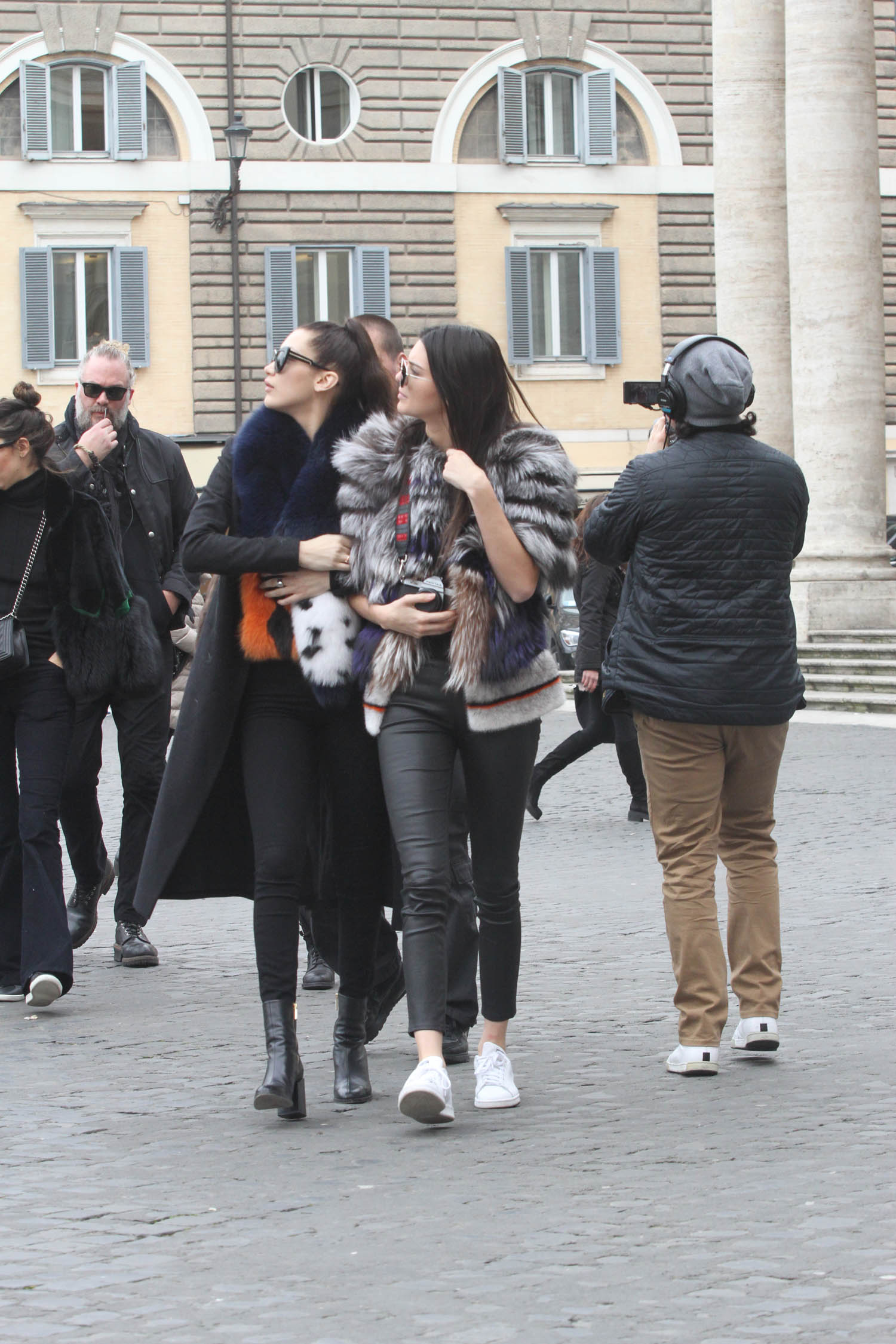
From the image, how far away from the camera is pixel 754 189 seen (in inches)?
910

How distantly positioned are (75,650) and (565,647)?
20.1 meters

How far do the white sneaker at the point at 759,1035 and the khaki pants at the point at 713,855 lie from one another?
3cm

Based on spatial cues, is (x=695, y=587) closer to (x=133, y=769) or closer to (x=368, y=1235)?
(x=368, y=1235)

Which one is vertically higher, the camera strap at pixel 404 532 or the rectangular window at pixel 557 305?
the rectangular window at pixel 557 305

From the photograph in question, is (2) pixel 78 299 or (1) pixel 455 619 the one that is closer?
(1) pixel 455 619

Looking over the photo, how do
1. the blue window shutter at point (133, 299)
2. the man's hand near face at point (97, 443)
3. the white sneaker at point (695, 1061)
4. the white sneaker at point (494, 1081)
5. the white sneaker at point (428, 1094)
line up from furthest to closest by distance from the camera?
→ the blue window shutter at point (133, 299)
the man's hand near face at point (97, 443)
the white sneaker at point (695, 1061)
the white sneaker at point (494, 1081)
the white sneaker at point (428, 1094)

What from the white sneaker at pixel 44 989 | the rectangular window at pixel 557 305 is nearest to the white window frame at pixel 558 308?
the rectangular window at pixel 557 305

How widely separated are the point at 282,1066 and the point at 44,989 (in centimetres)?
182

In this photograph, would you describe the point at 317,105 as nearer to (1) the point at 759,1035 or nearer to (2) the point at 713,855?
(2) the point at 713,855

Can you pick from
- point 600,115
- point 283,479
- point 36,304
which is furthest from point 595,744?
point 600,115

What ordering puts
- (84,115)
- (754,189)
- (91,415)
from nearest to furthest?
1. (91,415)
2. (754,189)
3. (84,115)

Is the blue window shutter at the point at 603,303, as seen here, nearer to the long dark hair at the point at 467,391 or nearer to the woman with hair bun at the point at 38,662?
the woman with hair bun at the point at 38,662

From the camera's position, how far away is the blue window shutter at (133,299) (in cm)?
3238

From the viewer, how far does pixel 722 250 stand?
2347 cm
